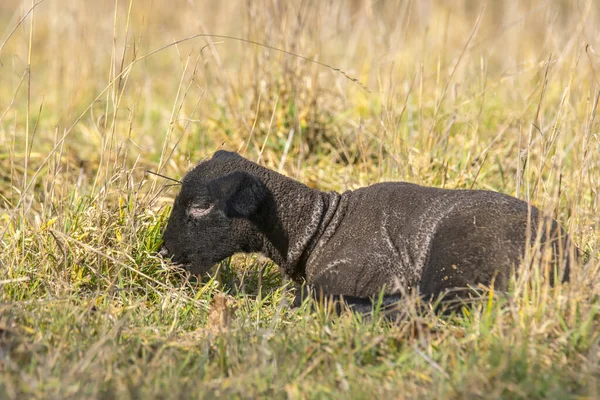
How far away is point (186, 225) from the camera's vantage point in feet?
14.9

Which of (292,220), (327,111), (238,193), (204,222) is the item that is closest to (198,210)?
(204,222)

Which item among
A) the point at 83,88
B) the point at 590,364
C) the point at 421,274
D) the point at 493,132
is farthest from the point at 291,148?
the point at 590,364

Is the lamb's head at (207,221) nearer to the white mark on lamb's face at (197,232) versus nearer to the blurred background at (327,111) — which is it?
the white mark on lamb's face at (197,232)

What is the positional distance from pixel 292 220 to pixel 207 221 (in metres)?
0.53

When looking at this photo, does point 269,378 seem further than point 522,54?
No

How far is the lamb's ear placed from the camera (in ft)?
14.3

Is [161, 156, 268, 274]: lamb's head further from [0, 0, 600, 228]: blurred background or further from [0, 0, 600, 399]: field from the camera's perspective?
[0, 0, 600, 228]: blurred background

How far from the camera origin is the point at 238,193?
14.5 ft

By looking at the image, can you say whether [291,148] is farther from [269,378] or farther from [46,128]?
[269,378]

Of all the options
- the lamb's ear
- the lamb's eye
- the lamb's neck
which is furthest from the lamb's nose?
the lamb's neck

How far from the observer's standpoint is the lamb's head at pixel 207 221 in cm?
446

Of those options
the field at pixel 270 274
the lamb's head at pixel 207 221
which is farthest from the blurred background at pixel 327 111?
the lamb's head at pixel 207 221

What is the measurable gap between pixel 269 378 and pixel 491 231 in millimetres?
1556

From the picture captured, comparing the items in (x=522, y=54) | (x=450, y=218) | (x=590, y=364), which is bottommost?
(x=590, y=364)
